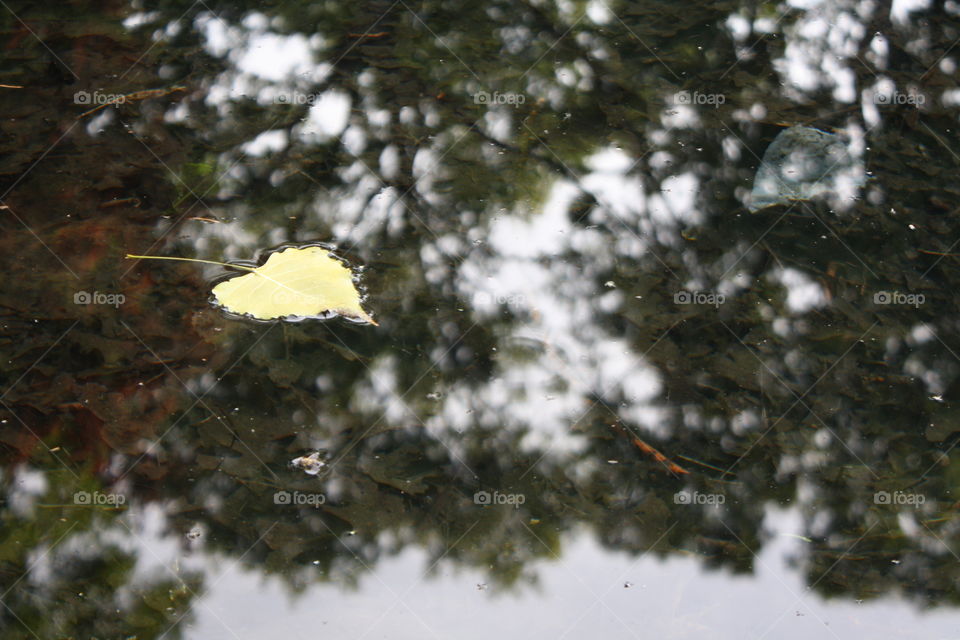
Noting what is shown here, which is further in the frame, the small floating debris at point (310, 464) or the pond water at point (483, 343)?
the small floating debris at point (310, 464)

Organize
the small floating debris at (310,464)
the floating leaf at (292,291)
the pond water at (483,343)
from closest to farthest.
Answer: the pond water at (483,343)
the small floating debris at (310,464)
the floating leaf at (292,291)

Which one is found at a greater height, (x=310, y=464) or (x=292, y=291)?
(x=292, y=291)

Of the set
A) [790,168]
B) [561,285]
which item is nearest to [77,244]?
[561,285]

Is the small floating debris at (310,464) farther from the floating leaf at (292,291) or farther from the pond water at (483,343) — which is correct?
the floating leaf at (292,291)

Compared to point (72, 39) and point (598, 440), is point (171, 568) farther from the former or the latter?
point (72, 39)

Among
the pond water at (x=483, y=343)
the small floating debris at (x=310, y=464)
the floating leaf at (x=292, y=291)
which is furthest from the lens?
the floating leaf at (x=292, y=291)

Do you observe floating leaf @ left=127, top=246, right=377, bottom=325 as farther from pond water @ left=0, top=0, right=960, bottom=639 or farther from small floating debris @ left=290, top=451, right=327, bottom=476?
small floating debris @ left=290, top=451, right=327, bottom=476

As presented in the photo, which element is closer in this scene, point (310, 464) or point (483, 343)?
point (310, 464)

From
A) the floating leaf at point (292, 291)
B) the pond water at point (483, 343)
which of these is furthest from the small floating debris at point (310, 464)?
the floating leaf at point (292, 291)
